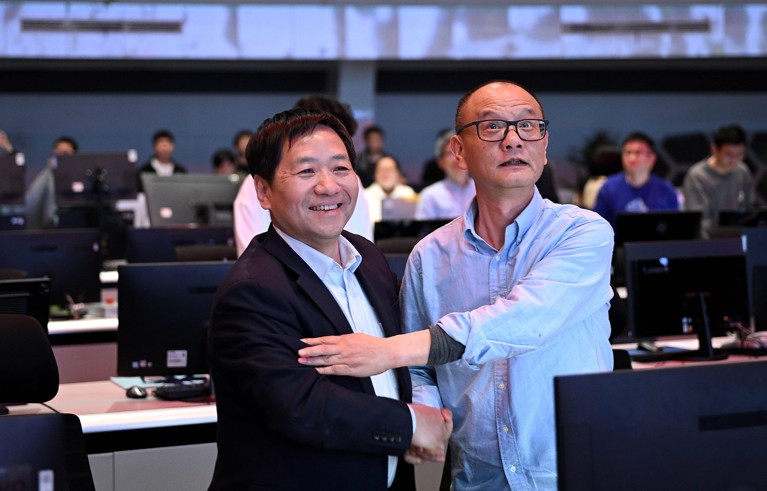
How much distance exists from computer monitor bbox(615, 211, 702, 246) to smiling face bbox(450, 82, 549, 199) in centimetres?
360

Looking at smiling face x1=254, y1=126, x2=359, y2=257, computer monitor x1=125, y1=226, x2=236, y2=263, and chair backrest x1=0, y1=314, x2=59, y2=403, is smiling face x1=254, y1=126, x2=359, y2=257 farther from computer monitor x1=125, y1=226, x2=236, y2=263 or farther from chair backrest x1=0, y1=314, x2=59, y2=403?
computer monitor x1=125, y1=226, x2=236, y2=263

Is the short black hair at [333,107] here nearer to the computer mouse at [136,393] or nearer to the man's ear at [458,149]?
the computer mouse at [136,393]

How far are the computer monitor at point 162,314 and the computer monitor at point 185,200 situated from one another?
3215 millimetres

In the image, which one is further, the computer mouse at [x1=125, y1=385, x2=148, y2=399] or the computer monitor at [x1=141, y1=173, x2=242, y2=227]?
the computer monitor at [x1=141, y1=173, x2=242, y2=227]

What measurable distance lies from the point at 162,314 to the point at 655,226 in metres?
3.26

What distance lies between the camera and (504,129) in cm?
205

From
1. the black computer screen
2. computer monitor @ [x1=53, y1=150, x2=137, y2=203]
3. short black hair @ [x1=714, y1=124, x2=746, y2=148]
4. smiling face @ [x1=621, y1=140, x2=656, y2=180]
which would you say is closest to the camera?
smiling face @ [x1=621, y1=140, x2=656, y2=180]

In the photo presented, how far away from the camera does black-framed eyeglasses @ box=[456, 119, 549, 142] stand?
2.05 m

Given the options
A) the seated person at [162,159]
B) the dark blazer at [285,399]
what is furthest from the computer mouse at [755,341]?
the seated person at [162,159]

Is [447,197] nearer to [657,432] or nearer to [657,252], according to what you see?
[657,252]

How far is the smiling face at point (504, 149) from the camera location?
2.03 meters

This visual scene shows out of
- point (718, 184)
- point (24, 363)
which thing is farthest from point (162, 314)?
point (718, 184)

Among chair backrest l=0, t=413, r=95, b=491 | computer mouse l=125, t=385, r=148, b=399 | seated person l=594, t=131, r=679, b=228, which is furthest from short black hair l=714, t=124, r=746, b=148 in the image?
chair backrest l=0, t=413, r=95, b=491

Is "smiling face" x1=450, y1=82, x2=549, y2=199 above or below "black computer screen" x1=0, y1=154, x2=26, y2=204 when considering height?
below
